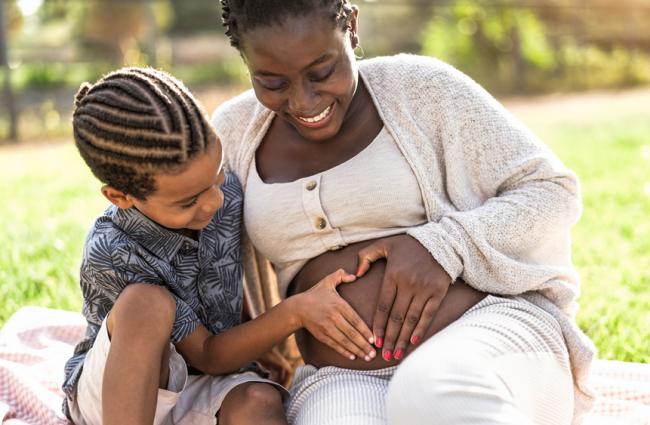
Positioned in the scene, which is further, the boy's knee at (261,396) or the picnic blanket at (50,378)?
the picnic blanket at (50,378)

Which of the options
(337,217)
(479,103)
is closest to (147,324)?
(337,217)

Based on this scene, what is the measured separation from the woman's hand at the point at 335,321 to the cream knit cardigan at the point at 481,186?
0.86ft

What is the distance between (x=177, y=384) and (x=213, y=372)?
0.16 meters

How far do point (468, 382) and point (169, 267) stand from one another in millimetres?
858

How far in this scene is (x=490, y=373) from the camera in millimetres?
1925

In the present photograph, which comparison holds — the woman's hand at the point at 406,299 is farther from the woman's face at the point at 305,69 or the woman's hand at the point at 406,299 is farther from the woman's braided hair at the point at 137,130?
the woman's braided hair at the point at 137,130

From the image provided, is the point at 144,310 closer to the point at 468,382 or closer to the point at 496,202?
the point at 468,382

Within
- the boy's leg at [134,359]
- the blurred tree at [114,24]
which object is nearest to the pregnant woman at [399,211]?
the boy's leg at [134,359]

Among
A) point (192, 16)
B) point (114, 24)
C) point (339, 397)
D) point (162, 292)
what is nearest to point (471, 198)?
point (339, 397)

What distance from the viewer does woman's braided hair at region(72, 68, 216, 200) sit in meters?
2.10

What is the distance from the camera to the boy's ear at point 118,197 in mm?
2219

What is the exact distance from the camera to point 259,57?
2295 millimetres

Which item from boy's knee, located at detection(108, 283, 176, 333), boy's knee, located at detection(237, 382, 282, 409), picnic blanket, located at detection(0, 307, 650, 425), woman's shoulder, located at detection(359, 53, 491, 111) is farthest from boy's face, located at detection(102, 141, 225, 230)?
picnic blanket, located at detection(0, 307, 650, 425)

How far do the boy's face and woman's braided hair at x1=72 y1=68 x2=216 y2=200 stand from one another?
0.07 ft
